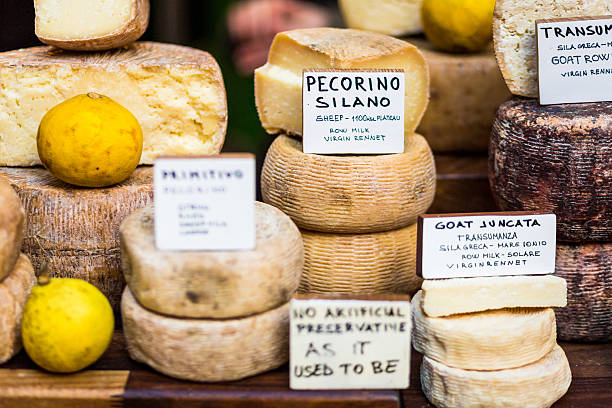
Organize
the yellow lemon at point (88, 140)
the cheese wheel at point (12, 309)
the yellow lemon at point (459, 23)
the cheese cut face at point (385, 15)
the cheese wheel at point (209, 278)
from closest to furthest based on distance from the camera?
the cheese wheel at point (209, 278)
the cheese wheel at point (12, 309)
the yellow lemon at point (88, 140)
the yellow lemon at point (459, 23)
the cheese cut face at point (385, 15)

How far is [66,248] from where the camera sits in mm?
1775

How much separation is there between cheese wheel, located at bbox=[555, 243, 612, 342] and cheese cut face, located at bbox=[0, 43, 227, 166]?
94cm

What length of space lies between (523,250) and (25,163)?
124 centimetres

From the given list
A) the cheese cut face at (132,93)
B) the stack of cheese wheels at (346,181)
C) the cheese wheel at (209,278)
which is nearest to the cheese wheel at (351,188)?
the stack of cheese wheels at (346,181)

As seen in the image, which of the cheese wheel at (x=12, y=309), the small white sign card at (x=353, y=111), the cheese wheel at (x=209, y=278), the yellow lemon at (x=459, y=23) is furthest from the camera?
the yellow lemon at (x=459, y=23)

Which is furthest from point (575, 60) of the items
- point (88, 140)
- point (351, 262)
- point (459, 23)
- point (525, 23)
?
point (88, 140)

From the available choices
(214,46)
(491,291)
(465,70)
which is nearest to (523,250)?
(491,291)

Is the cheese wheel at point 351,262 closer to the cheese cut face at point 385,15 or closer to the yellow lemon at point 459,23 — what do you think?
the yellow lemon at point 459,23

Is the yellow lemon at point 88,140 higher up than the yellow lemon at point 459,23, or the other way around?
the yellow lemon at point 459,23

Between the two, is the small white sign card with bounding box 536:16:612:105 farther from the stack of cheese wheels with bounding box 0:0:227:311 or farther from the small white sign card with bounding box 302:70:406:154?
the stack of cheese wheels with bounding box 0:0:227:311

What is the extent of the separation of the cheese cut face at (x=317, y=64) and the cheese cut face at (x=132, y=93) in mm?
140

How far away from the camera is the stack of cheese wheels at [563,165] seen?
1.78 m

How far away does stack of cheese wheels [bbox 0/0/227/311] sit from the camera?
177 cm

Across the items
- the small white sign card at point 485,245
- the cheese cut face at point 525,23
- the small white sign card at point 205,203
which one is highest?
the cheese cut face at point 525,23
